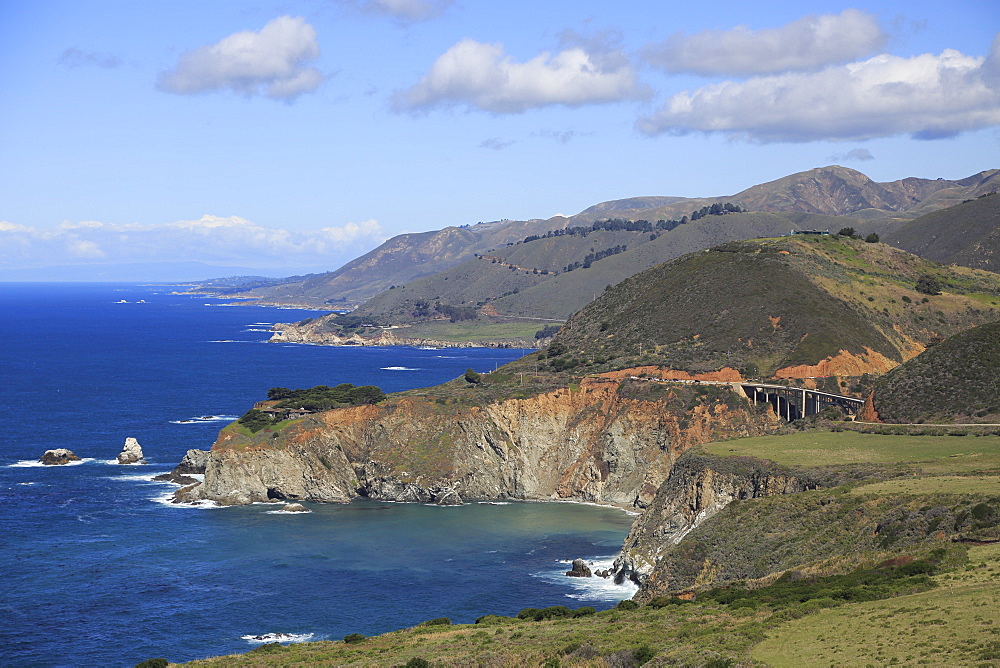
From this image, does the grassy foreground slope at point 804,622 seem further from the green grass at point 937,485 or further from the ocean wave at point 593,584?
the ocean wave at point 593,584

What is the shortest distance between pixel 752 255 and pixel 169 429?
87552mm

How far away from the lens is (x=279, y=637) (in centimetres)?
6481

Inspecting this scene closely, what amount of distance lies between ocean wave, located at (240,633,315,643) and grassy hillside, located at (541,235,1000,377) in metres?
69.3

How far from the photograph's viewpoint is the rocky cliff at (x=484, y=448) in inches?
4171

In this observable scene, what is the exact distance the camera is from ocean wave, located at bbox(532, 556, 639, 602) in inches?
2874

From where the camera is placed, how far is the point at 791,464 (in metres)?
77.0

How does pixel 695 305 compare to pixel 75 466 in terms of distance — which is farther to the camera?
pixel 695 305

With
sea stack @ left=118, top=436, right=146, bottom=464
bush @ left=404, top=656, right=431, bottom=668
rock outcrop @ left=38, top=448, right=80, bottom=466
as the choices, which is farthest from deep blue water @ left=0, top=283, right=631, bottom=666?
bush @ left=404, top=656, right=431, bottom=668

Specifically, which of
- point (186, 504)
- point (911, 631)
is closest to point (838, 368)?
point (186, 504)

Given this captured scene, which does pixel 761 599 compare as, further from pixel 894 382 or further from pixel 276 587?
pixel 894 382

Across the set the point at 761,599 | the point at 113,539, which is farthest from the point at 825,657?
the point at 113,539

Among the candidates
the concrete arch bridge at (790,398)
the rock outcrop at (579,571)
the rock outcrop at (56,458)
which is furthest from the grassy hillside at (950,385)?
→ the rock outcrop at (56,458)

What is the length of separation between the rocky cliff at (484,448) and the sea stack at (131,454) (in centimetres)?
1642

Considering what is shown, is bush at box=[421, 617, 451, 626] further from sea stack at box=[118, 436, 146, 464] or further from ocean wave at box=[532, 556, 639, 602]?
sea stack at box=[118, 436, 146, 464]
